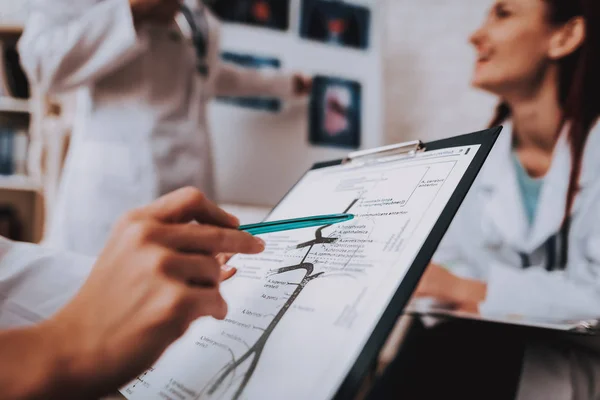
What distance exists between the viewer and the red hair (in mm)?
662

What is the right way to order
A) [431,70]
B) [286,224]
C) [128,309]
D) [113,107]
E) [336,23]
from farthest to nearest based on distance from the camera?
[336,23] < [431,70] < [113,107] < [286,224] < [128,309]

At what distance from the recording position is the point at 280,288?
353 mm

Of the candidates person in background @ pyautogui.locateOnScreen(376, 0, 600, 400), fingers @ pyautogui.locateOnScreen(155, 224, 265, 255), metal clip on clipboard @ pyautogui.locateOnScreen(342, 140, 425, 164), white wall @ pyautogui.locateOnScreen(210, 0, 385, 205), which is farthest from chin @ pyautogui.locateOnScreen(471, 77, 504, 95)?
fingers @ pyautogui.locateOnScreen(155, 224, 265, 255)

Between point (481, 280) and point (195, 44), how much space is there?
2.43 feet

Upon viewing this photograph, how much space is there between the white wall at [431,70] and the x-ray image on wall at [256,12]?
29cm

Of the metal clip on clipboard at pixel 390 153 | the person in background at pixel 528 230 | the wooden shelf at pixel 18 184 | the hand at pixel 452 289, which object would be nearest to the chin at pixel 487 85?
the person in background at pixel 528 230

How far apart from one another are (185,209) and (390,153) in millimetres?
252

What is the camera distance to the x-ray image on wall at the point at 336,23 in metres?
1.07

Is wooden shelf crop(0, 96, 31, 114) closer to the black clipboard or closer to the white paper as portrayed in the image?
the white paper

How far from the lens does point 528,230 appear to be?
0.70m

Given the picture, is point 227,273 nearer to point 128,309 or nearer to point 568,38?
point 128,309

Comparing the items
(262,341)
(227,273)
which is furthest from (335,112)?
(262,341)

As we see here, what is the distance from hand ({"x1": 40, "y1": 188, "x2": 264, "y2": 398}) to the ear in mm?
745

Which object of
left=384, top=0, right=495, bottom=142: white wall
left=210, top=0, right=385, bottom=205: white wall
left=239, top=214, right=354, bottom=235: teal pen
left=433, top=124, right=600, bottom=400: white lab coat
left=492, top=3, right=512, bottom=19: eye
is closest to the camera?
left=239, top=214, right=354, bottom=235: teal pen
